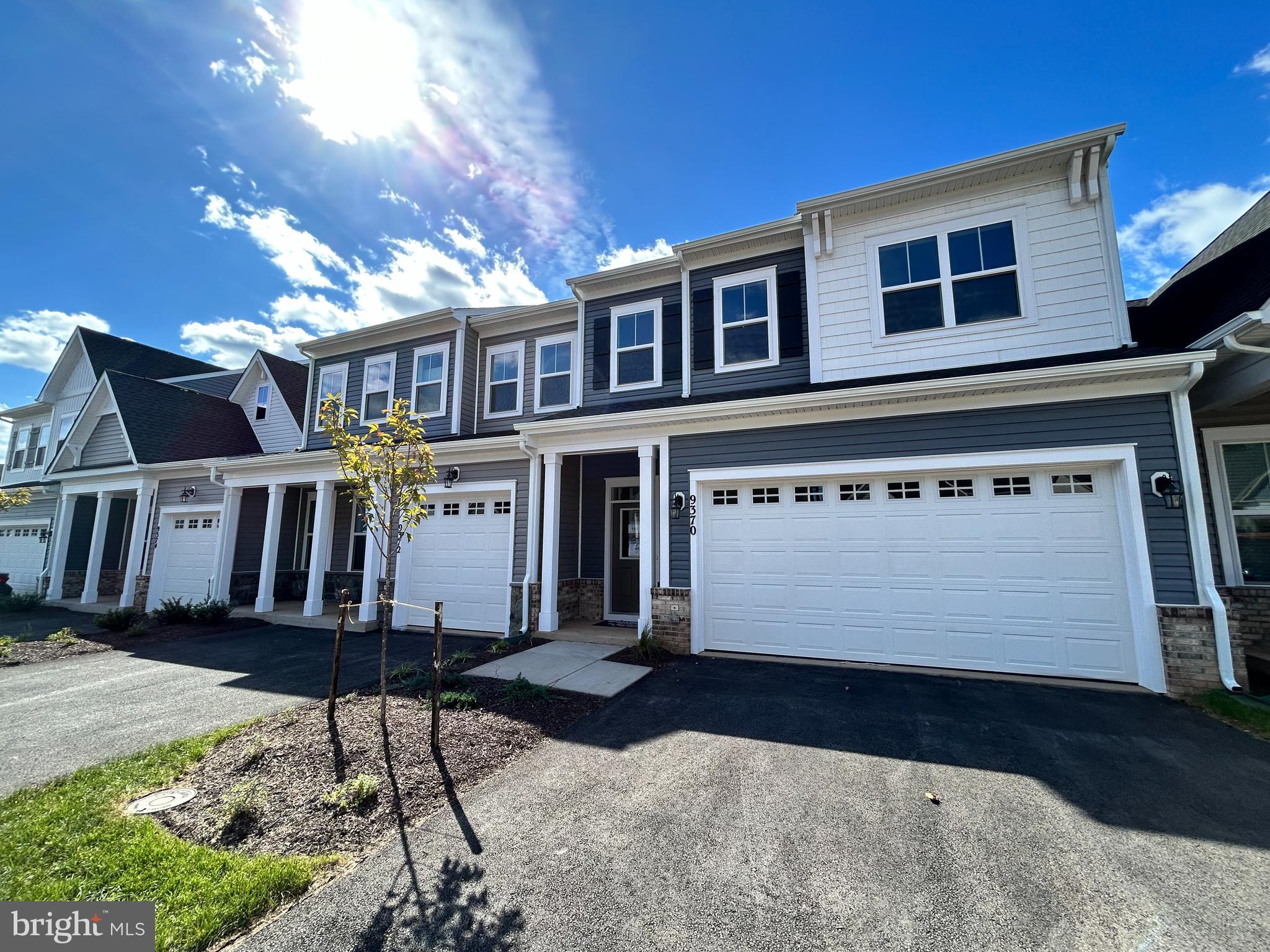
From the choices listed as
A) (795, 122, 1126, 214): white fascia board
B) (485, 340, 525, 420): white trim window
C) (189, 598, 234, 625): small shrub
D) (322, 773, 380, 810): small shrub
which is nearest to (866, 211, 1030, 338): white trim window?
(795, 122, 1126, 214): white fascia board

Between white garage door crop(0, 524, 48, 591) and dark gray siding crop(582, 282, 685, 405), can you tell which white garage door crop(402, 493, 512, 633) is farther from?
white garage door crop(0, 524, 48, 591)

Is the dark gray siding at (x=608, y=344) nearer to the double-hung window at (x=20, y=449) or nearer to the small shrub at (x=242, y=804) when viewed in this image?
the small shrub at (x=242, y=804)

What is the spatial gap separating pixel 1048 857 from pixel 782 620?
173 inches

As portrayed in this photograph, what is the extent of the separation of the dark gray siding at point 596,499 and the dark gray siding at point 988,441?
259 cm

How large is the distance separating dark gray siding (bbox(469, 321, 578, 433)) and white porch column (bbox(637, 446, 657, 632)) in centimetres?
372

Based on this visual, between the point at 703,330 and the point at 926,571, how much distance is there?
5.35 meters

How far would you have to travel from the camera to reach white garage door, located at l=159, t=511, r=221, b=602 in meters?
12.5

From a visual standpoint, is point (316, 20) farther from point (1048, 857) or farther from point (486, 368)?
point (1048, 857)

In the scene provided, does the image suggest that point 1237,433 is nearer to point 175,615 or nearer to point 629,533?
point 629,533

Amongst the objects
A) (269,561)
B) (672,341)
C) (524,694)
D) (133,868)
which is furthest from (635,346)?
(269,561)

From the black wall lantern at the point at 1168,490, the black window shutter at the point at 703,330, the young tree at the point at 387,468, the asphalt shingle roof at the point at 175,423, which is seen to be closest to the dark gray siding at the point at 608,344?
the black window shutter at the point at 703,330

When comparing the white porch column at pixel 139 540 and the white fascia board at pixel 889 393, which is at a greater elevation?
the white fascia board at pixel 889 393

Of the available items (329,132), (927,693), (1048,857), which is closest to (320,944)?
(1048,857)

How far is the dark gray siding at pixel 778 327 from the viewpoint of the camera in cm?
838
